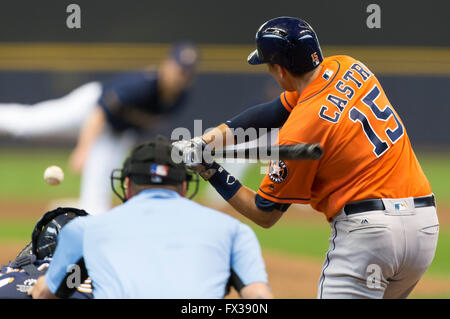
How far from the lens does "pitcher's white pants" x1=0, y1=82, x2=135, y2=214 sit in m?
7.71

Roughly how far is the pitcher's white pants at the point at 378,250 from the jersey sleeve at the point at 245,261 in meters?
0.89

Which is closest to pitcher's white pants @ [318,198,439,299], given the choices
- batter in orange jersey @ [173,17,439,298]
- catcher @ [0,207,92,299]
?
batter in orange jersey @ [173,17,439,298]

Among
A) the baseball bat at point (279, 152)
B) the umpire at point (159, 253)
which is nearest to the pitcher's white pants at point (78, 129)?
the baseball bat at point (279, 152)

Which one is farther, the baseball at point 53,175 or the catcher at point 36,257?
the baseball at point 53,175

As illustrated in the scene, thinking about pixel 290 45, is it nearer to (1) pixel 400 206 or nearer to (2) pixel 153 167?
(1) pixel 400 206

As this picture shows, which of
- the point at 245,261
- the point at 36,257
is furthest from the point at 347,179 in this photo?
the point at 36,257

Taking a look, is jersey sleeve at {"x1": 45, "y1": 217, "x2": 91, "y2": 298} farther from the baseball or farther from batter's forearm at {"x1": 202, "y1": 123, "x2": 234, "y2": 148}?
batter's forearm at {"x1": 202, "y1": 123, "x2": 234, "y2": 148}

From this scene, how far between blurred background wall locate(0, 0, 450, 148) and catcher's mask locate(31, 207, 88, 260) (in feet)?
43.8

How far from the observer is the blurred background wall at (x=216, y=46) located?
1722 cm

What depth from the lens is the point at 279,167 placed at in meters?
3.33

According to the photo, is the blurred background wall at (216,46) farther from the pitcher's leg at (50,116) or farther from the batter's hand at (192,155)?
the batter's hand at (192,155)

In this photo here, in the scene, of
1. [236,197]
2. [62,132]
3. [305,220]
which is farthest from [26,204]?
[236,197]

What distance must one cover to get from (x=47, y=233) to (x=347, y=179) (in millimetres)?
1496
